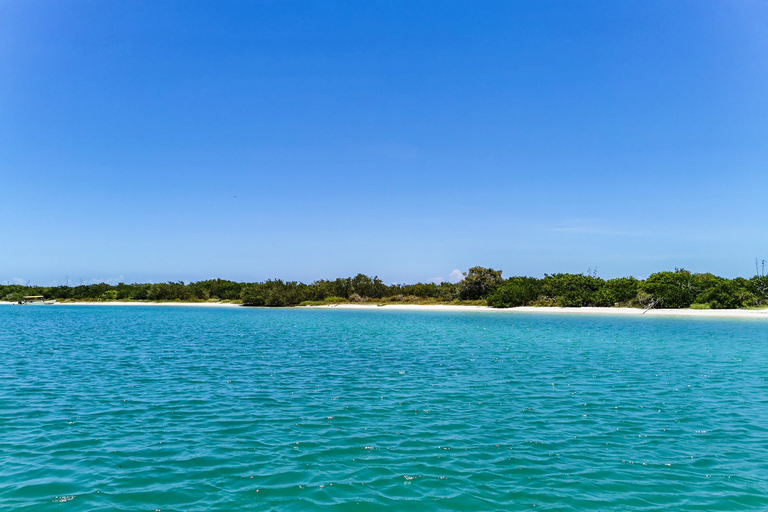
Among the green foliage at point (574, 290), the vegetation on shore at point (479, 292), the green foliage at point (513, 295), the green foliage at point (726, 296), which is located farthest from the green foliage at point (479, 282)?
the green foliage at point (726, 296)

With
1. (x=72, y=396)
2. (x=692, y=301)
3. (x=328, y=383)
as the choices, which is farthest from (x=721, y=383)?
(x=692, y=301)

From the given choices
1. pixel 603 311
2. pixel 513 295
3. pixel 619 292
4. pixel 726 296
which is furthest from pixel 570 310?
pixel 726 296

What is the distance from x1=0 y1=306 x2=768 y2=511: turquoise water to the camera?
9328 mm

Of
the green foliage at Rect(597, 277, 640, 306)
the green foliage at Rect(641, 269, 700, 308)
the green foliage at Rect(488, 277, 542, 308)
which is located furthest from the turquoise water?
the green foliage at Rect(488, 277, 542, 308)

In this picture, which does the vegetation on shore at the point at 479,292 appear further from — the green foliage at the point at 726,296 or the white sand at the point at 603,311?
the white sand at the point at 603,311

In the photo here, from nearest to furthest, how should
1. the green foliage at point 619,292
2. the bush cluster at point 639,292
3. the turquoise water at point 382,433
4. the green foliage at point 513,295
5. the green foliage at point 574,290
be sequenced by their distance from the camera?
the turquoise water at point 382,433 < the bush cluster at point 639,292 < the green foliage at point 619,292 < the green foliage at point 574,290 < the green foliage at point 513,295

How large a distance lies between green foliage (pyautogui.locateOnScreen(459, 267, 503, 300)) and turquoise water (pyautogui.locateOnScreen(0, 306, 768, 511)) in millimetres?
75446

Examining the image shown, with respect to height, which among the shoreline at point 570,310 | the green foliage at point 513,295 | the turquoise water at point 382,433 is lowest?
the turquoise water at point 382,433

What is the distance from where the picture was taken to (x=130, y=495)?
9219 millimetres

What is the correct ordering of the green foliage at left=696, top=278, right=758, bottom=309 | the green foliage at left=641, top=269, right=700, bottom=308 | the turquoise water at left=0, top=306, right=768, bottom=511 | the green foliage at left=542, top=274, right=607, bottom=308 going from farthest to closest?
the green foliage at left=542, top=274, right=607, bottom=308, the green foliage at left=641, top=269, right=700, bottom=308, the green foliage at left=696, top=278, right=758, bottom=309, the turquoise water at left=0, top=306, right=768, bottom=511

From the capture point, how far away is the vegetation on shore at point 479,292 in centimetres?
7938

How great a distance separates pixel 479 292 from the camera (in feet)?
346

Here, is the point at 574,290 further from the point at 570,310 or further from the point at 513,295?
the point at 513,295

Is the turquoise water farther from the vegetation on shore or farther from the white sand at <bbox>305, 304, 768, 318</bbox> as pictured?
the vegetation on shore
